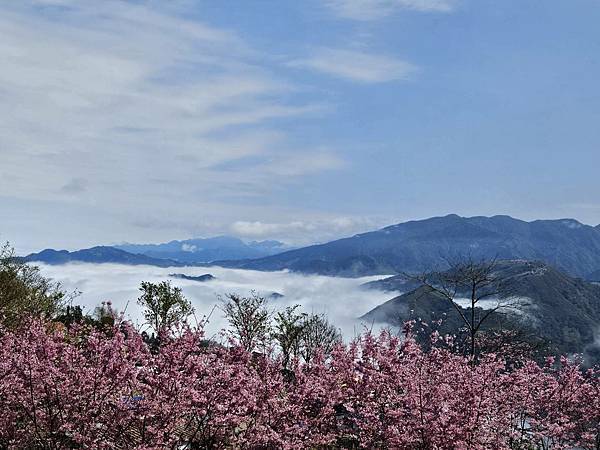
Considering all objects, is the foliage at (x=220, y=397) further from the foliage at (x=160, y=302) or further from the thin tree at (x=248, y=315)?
the foliage at (x=160, y=302)

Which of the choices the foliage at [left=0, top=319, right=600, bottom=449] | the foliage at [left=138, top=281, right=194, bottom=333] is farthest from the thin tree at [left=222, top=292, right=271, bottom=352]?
the foliage at [left=0, top=319, right=600, bottom=449]

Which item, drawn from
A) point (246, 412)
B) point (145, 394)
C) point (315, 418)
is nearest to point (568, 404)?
point (315, 418)

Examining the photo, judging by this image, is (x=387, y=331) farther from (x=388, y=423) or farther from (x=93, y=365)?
(x=93, y=365)

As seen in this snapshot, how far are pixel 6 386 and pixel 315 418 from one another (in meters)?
7.20

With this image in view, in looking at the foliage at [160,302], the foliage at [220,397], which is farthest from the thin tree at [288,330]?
the foliage at [220,397]

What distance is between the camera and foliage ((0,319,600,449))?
1339cm

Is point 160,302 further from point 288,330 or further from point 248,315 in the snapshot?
point 288,330

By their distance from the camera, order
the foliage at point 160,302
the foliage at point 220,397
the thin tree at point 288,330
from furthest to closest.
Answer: the foliage at point 160,302
the thin tree at point 288,330
the foliage at point 220,397

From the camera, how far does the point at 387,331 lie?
16.6m

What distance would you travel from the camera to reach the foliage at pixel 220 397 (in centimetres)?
1339

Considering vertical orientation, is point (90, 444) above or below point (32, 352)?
below

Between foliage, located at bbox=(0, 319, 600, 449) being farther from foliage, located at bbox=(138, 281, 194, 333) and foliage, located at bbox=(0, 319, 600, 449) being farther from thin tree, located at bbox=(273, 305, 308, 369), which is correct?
foliage, located at bbox=(138, 281, 194, 333)

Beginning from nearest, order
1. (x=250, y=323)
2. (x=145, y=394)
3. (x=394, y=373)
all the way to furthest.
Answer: (x=145, y=394), (x=394, y=373), (x=250, y=323)

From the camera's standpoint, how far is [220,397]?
13805mm
